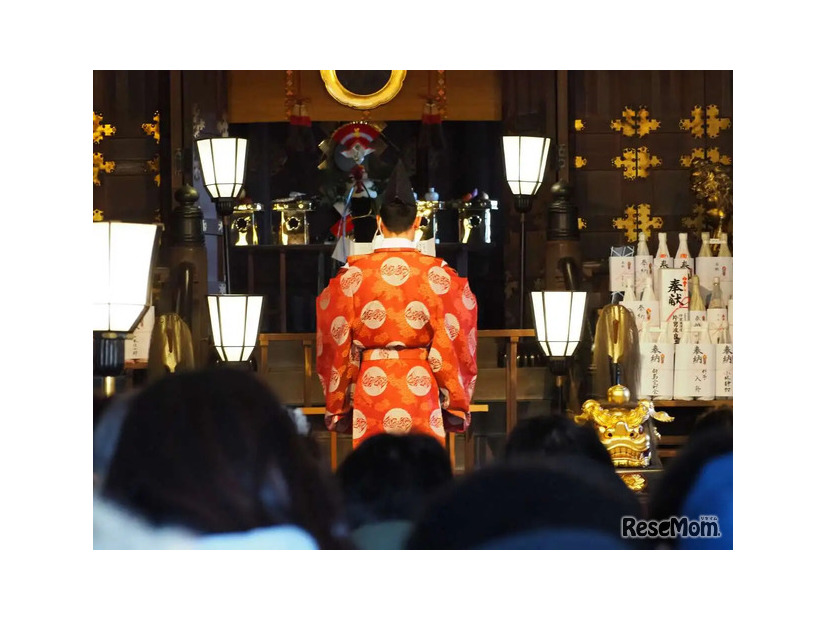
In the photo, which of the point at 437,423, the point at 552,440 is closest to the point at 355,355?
the point at 437,423

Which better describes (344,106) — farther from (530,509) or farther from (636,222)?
(530,509)

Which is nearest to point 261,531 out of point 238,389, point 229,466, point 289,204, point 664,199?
point 229,466

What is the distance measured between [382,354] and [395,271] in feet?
1.13

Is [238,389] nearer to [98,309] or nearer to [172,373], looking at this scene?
[172,373]

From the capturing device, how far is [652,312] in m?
5.21

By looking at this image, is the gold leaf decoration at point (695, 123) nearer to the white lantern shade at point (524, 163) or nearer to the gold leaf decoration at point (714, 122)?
the gold leaf decoration at point (714, 122)

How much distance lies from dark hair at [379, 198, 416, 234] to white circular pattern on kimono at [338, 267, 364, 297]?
0.22 meters

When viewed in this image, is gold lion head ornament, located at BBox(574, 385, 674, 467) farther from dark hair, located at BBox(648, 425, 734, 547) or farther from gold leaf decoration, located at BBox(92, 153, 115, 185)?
gold leaf decoration, located at BBox(92, 153, 115, 185)

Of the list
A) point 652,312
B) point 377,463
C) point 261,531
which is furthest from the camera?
point 652,312

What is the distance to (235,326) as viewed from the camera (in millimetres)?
4914

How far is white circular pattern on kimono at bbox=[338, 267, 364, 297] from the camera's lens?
5.04m

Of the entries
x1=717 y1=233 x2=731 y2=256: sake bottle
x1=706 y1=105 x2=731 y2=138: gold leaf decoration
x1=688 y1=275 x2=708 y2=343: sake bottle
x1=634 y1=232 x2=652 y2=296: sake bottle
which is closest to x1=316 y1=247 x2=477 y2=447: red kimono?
x1=634 y1=232 x2=652 y2=296: sake bottle

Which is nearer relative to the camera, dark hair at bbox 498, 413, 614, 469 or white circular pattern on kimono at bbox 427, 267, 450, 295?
dark hair at bbox 498, 413, 614, 469

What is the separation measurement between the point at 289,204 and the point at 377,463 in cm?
114
